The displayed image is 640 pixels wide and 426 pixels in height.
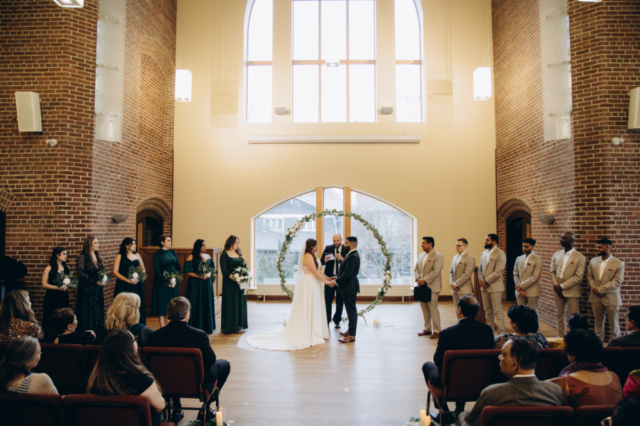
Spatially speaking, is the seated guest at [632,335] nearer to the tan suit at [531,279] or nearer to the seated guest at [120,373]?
the tan suit at [531,279]

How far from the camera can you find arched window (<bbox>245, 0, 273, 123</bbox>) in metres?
10.4

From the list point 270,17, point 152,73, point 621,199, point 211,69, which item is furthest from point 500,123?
point 152,73

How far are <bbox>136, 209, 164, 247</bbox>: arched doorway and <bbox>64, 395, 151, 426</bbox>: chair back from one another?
24.3 ft

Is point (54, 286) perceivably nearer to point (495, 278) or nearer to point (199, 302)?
point (199, 302)

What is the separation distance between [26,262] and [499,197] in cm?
988

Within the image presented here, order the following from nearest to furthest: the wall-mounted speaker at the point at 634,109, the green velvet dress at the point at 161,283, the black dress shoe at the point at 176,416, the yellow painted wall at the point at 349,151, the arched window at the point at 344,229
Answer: the black dress shoe at the point at 176,416 → the wall-mounted speaker at the point at 634,109 → the green velvet dress at the point at 161,283 → the yellow painted wall at the point at 349,151 → the arched window at the point at 344,229

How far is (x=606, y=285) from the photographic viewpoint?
5590 mm

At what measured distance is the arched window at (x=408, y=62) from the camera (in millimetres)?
10242

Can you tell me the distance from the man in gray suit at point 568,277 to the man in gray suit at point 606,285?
20 centimetres

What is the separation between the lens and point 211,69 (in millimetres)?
10266

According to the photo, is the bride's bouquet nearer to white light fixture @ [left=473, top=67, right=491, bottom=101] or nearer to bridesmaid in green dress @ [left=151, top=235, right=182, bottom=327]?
bridesmaid in green dress @ [left=151, top=235, right=182, bottom=327]

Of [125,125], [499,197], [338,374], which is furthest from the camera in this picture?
[499,197]

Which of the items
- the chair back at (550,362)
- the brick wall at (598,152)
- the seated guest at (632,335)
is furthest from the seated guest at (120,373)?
the brick wall at (598,152)

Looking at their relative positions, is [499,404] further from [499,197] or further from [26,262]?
[499,197]
